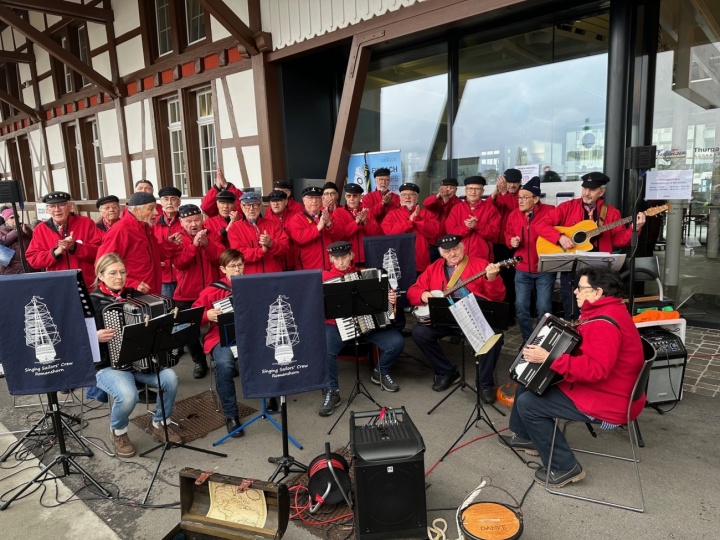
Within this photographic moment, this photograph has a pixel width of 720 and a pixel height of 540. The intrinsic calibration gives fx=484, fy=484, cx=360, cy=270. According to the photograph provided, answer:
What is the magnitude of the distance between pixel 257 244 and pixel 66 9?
8.99m

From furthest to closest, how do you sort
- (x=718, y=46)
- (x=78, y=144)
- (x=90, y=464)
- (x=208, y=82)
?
(x=78, y=144)
(x=208, y=82)
(x=718, y=46)
(x=90, y=464)

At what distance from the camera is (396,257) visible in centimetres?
571

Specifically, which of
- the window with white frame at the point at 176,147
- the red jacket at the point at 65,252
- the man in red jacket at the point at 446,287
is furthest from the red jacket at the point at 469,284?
the window with white frame at the point at 176,147

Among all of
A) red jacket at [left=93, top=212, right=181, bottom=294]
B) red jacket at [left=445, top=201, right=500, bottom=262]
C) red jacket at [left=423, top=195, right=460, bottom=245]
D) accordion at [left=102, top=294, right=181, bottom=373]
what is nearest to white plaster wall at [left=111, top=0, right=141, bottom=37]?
red jacket at [left=93, top=212, right=181, bottom=294]

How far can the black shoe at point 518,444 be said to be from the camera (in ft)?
12.5

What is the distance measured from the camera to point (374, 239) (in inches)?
221

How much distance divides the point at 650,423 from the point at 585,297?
177 centimetres

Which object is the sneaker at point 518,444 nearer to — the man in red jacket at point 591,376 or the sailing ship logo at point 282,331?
the man in red jacket at point 591,376

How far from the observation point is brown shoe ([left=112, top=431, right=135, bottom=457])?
402cm

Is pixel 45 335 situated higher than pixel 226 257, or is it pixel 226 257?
pixel 226 257

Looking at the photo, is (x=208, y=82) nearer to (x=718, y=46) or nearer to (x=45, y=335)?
(x=45, y=335)

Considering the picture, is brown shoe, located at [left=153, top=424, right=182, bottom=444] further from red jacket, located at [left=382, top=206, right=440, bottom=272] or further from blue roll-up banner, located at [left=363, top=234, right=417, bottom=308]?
red jacket, located at [left=382, top=206, right=440, bottom=272]

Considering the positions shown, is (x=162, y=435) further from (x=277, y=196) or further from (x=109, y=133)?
(x=109, y=133)

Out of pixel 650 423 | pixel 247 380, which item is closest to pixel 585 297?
pixel 650 423
